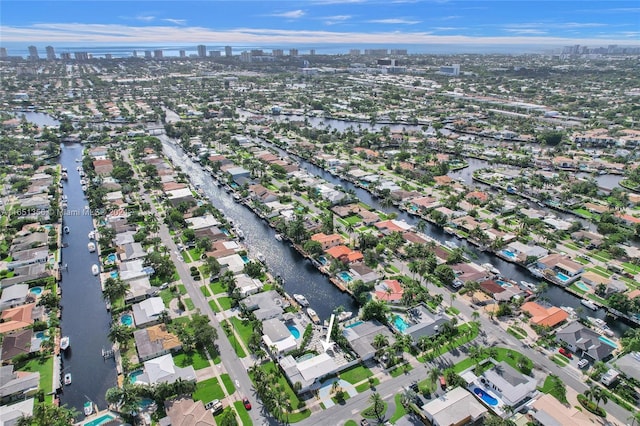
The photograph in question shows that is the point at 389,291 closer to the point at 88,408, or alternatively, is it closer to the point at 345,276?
the point at 345,276

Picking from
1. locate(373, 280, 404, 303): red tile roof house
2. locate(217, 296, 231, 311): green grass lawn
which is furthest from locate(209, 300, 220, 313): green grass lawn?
locate(373, 280, 404, 303): red tile roof house

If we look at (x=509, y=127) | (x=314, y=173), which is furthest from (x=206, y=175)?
(x=509, y=127)

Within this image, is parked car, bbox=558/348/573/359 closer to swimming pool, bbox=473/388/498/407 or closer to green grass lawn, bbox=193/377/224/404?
swimming pool, bbox=473/388/498/407

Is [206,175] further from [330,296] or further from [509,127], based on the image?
[509,127]

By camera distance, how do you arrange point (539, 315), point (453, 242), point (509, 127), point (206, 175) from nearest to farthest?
point (539, 315), point (453, 242), point (206, 175), point (509, 127)

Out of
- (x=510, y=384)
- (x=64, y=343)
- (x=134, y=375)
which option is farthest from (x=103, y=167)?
(x=510, y=384)

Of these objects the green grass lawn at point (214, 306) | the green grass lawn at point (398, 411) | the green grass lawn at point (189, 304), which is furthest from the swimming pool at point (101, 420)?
the green grass lawn at point (398, 411)
